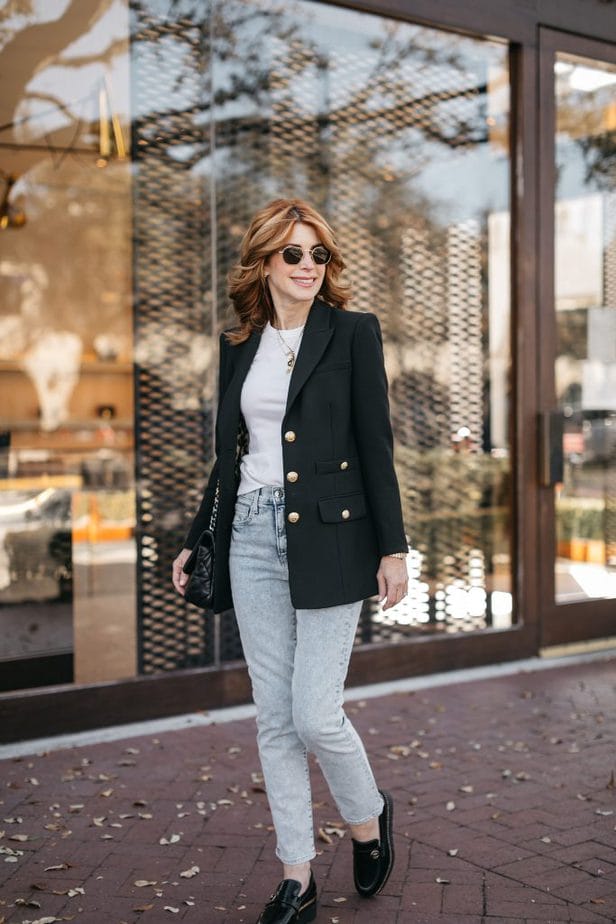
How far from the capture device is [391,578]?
3.01m

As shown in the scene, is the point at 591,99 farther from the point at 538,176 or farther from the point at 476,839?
the point at 476,839

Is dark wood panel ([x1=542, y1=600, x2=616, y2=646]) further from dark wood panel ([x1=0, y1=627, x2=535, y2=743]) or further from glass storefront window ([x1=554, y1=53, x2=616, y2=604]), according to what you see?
dark wood panel ([x1=0, y1=627, x2=535, y2=743])

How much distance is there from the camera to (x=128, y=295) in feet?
18.1

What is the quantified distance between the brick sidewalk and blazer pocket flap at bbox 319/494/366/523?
1213mm

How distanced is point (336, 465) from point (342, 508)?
0.13 m

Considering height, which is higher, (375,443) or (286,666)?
(375,443)

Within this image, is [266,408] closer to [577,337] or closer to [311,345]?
[311,345]

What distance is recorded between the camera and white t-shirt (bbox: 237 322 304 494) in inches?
120

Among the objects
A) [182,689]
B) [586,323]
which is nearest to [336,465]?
[182,689]

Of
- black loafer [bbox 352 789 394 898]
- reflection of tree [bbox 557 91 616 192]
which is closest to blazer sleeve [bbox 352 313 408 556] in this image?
black loafer [bbox 352 789 394 898]

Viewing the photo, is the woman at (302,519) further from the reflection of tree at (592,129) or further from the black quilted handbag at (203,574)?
the reflection of tree at (592,129)

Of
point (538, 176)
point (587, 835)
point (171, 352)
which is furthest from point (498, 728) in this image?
point (538, 176)

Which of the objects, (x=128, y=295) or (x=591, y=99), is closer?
(x=128, y=295)

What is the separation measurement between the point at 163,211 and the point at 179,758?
271 cm
